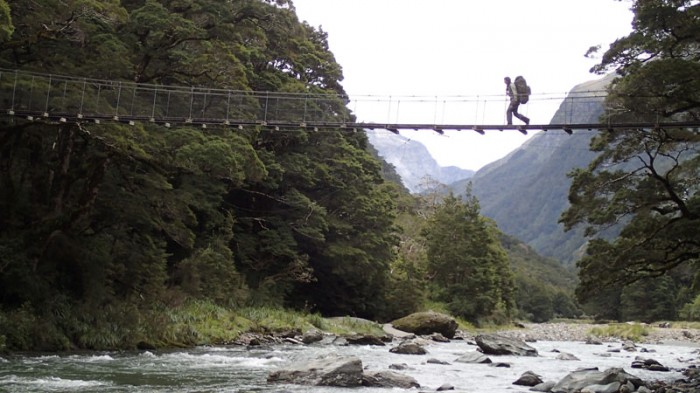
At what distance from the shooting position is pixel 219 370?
46.4 ft

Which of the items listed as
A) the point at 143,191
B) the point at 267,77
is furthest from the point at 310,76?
the point at 143,191

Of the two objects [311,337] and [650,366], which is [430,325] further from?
[650,366]

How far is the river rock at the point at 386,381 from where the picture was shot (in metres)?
12.6

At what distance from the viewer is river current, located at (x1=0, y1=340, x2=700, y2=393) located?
37.9ft

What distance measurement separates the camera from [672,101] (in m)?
13.4

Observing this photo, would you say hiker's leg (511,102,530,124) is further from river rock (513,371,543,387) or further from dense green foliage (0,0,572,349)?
Answer: river rock (513,371,543,387)

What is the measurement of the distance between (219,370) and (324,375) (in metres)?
2.79

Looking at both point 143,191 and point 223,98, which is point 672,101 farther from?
point 143,191

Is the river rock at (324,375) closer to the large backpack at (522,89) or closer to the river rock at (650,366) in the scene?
the large backpack at (522,89)

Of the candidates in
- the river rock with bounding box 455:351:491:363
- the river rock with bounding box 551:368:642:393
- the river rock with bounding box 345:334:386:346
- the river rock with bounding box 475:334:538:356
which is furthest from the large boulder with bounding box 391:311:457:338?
the river rock with bounding box 551:368:642:393

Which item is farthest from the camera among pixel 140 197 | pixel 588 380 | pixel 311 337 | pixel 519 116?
pixel 311 337

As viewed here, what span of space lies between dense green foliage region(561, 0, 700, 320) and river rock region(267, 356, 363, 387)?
7.33 metres

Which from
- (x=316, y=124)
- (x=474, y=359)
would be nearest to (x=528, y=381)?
(x=474, y=359)

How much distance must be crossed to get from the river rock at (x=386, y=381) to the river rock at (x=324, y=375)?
0.15m
